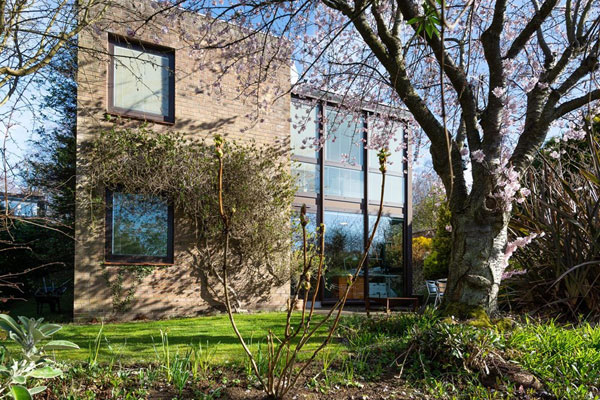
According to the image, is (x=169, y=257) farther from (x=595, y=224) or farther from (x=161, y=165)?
(x=595, y=224)

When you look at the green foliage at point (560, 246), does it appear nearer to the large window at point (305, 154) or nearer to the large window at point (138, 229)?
the large window at point (305, 154)

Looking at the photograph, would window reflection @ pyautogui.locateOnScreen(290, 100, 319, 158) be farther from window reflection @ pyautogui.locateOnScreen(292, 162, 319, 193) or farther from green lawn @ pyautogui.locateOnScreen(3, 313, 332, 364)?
green lawn @ pyautogui.locateOnScreen(3, 313, 332, 364)

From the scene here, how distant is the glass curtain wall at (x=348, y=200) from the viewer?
1025 cm

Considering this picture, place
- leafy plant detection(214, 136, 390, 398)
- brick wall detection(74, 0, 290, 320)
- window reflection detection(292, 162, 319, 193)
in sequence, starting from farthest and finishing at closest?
window reflection detection(292, 162, 319, 193) → brick wall detection(74, 0, 290, 320) → leafy plant detection(214, 136, 390, 398)

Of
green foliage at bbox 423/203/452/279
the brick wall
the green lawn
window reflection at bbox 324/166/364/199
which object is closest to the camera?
the green lawn

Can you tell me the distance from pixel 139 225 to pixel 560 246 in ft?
21.6

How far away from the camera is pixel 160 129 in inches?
324

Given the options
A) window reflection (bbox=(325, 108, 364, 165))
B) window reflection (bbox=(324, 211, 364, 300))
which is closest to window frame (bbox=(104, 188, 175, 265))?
window reflection (bbox=(324, 211, 364, 300))

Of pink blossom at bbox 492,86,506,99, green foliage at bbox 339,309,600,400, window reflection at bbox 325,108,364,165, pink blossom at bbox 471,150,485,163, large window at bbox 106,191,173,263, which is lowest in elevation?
green foliage at bbox 339,309,600,400

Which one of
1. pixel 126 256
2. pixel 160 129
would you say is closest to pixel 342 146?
pixel 160 129

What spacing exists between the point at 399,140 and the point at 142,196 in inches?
270

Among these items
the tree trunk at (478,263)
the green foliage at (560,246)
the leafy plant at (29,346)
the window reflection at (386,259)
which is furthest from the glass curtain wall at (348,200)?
the leafy plant at (29,346)

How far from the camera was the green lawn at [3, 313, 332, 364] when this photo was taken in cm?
359

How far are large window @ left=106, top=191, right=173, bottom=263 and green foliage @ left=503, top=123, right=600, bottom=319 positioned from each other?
228 inches
